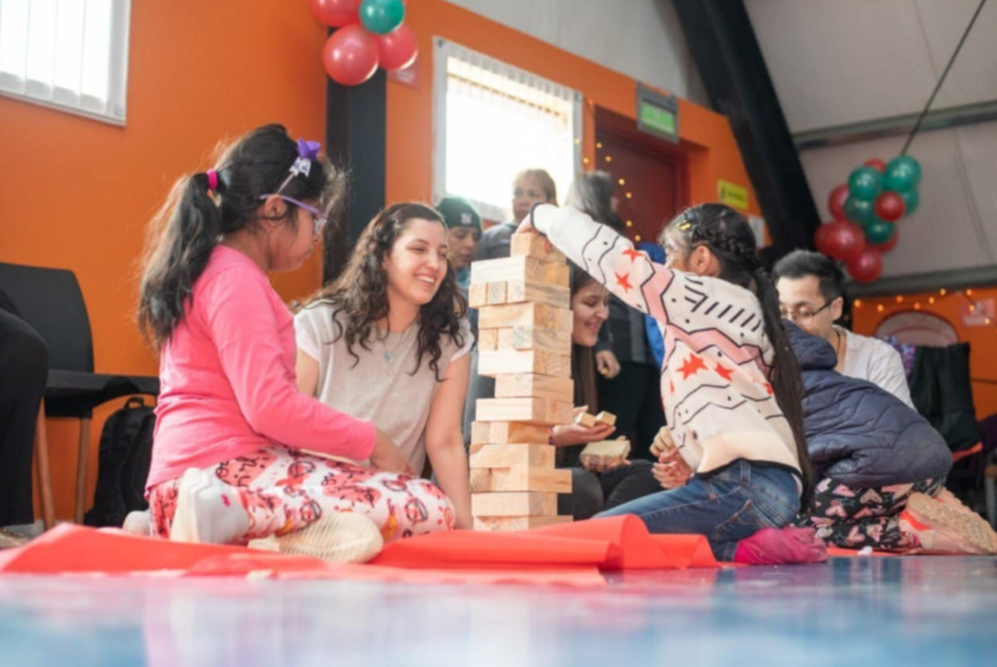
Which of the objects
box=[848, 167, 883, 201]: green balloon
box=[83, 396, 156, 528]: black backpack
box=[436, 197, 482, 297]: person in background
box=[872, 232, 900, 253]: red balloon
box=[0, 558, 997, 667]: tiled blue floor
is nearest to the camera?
box=[0, 558, 997, 667]: tiled blue floor

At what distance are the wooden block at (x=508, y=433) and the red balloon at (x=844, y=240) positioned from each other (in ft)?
16.7

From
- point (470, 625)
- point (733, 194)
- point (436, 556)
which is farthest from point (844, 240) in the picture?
point (470, 625)

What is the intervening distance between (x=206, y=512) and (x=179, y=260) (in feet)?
1.83

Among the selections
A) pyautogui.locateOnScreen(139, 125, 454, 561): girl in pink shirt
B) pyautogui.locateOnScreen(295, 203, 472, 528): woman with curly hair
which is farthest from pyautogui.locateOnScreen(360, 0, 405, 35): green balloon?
pyautogui.locateOnScreen(139, 125, 454, 561): girl in pink shirt

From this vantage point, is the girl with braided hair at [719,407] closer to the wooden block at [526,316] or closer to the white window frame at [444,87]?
the wooden block at [526,316]

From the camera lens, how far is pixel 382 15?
14.3 ft

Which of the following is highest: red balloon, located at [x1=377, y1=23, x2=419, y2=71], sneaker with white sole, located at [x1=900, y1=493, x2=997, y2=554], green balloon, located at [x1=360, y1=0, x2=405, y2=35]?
green balloon, located at [x1=360, y1=0, x2=405, y2=35]

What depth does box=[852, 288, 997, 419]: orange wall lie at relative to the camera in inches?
285

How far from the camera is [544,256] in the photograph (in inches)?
103

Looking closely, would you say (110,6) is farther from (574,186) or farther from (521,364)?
(521,364)

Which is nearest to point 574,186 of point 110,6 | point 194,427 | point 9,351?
point 110,6

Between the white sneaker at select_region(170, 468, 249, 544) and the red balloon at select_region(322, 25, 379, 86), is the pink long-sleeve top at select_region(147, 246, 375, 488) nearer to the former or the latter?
Result: the white sneaker at select_region(170, 468, 249, 544)

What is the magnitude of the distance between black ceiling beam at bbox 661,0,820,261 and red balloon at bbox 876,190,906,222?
1.89 ft

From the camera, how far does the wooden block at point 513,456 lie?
8.32 ft
